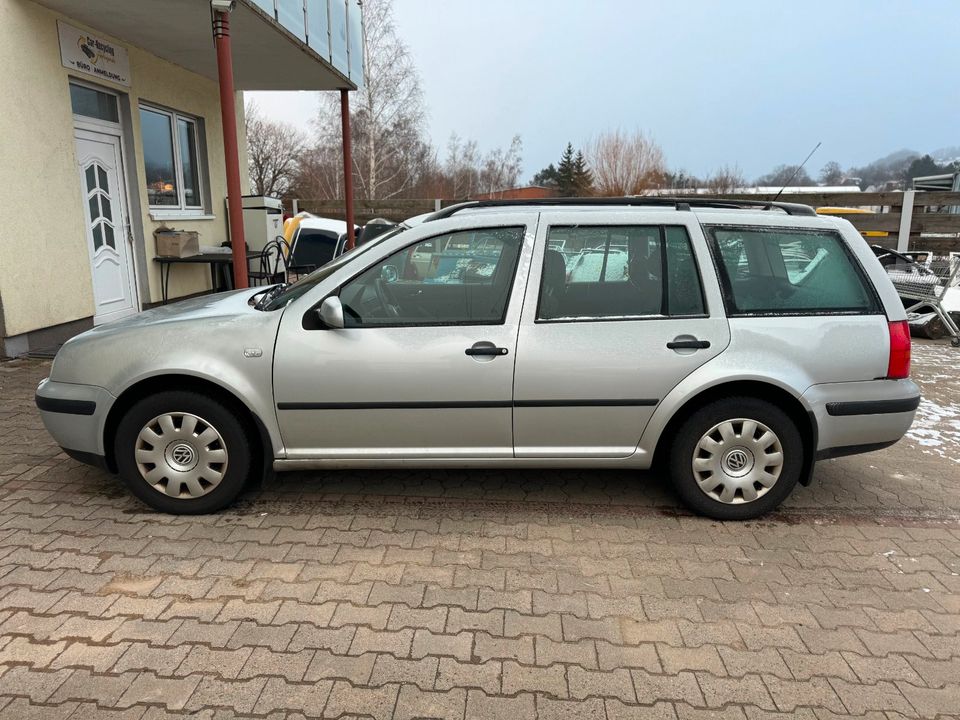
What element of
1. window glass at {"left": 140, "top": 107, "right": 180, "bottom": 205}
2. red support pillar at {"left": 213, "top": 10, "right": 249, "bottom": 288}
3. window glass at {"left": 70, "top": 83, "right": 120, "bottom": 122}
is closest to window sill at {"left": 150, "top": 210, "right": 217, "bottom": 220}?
window glass at {"left": 140, "top": 107, "right": 180, "bottom": 205}

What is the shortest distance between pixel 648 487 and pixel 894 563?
129 centimetres

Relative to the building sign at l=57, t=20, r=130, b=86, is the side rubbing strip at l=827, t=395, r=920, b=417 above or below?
below

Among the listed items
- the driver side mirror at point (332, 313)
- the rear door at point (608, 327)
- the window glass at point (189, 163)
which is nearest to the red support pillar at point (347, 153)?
the window glass at point (189, 163)

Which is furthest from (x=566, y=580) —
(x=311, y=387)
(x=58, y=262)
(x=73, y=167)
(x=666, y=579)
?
(x=73, y=167)

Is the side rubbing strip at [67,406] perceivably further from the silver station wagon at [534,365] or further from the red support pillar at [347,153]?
the red support pillar at [347,153]

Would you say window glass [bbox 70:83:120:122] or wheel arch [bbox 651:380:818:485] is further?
window glass [bbox 70:83:120:122]

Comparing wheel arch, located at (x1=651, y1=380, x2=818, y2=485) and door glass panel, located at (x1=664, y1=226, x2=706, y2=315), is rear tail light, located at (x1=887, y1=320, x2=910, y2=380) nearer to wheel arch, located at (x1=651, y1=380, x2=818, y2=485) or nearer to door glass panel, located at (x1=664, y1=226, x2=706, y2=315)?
wheel arch, located at (x1=651, y1=380, x2=818, y2=485)

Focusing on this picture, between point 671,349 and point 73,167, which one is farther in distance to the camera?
point 73,167

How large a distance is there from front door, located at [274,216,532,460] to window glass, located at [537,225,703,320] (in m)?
0.18

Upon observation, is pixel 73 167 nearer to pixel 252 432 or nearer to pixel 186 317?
pixel 186 317

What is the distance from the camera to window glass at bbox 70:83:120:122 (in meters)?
7.80

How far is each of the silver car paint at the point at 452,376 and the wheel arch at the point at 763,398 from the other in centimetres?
5

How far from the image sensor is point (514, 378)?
348 centimetres

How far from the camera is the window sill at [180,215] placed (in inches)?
368
